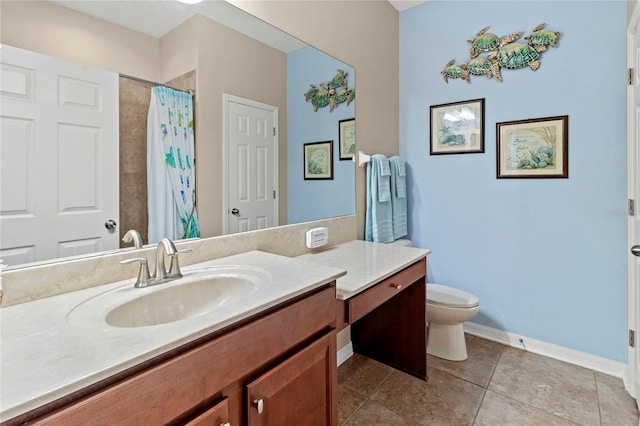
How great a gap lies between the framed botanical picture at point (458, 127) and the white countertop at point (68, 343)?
1.97 meters

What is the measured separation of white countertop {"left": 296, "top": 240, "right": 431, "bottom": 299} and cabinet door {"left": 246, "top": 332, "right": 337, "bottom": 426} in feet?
0.77

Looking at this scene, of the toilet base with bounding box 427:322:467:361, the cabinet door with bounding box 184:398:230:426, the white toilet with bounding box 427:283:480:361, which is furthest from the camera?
the toilet base with bounding box 427:322:467:361

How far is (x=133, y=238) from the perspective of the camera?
3.74 ft

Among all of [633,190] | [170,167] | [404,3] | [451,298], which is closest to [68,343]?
[170,167]

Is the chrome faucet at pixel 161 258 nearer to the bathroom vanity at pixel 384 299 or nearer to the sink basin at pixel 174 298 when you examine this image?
the sink basin at pixel 174 298

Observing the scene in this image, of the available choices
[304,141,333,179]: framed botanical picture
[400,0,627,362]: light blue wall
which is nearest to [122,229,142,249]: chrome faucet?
[304,141,333,179]: framed botanical picture

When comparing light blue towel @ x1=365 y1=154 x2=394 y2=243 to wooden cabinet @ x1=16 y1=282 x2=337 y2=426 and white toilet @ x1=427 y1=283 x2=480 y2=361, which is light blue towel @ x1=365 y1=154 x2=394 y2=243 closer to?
white toilet @ x1=427 y1=283 x2=480 y2=361

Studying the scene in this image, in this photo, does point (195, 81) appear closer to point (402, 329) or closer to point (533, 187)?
point (402, 329)

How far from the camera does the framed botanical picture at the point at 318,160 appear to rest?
1.88m

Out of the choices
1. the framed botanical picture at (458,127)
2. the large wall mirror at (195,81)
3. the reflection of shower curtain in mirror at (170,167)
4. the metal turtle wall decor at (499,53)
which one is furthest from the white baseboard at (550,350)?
the reflection of shower curtain in mirror at (170,167)

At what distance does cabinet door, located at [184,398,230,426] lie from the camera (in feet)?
2.39

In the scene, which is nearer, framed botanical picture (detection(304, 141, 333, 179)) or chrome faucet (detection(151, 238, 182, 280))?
chrome faucet (detection(151, 238, 182, 280))

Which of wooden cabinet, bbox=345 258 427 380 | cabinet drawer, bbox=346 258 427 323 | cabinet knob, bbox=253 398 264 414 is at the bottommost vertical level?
wooden cabinet, bbox=345 258 427 380

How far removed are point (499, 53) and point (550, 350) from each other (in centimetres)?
206
